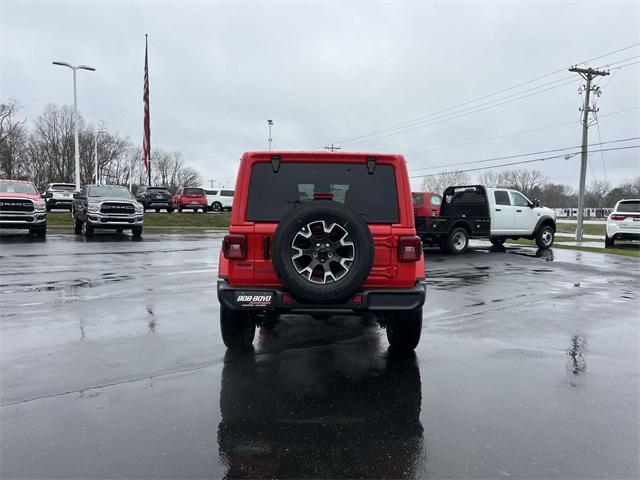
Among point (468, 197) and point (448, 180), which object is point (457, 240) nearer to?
point (468, 197)

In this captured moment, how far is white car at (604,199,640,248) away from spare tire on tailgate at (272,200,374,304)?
60.8 feet

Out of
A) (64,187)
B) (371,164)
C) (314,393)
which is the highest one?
(64,187)

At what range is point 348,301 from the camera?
436 centimetres

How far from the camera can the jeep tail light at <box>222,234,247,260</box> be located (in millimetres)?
4469

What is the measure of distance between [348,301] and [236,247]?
117 cm

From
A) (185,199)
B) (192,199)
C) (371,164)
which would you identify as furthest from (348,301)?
(185,199)

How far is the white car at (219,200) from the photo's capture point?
1639 inches

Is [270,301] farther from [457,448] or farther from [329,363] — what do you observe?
[457,448]

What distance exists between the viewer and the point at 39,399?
3.79m

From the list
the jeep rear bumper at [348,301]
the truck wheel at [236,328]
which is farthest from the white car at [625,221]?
the truck wheel at [236,328]

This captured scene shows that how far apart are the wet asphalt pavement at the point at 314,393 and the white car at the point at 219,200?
3425 cm

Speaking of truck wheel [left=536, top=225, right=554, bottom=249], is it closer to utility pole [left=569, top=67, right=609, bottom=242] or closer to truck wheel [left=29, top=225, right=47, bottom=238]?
utility pole [left=569, top=67, right=609, bottom=242]

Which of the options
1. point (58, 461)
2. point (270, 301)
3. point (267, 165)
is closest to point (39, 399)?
point (58, 461)

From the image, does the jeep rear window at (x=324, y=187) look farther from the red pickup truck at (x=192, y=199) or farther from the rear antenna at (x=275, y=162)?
the red pickup truck at (x=192, y=199)
